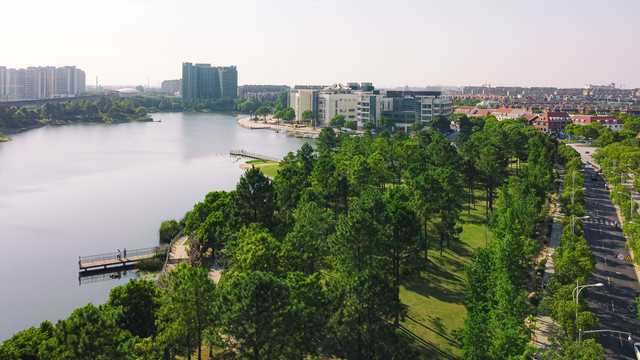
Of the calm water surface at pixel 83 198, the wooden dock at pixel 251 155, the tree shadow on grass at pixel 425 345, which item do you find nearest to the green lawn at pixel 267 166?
the wooden dock at pixel 251 155

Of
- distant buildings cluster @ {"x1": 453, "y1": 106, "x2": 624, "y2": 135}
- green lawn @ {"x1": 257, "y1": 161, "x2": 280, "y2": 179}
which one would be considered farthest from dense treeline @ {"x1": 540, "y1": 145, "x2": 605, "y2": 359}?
distant buildings cluster @ {"x1": 453, "y1": 106, "x2": 624, "y2": 135}

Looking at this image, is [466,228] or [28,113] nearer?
[466,228]

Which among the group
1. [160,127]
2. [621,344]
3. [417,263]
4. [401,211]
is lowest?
[621,344]

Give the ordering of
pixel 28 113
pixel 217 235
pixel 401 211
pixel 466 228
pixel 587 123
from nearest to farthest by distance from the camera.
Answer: pixel 401 211 → pixel 217 235 → pixel 466 228 → pixel 587 123 → pixel 28 113

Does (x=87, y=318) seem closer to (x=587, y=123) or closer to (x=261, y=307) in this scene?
(x=261, y=307)

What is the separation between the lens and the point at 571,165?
60312 millimetres

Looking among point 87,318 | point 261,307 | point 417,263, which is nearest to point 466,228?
point 417,263

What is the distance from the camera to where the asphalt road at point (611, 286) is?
986 inches

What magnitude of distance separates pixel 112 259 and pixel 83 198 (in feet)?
73.3

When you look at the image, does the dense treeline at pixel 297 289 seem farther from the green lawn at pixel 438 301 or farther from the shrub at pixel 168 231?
the green lawn at pixel 438 301

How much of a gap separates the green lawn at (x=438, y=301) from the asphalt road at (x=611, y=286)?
696 cm

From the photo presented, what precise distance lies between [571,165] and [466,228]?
25.3 m

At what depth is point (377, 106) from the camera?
127 meters

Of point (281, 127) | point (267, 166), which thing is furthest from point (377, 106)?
point (267, 166)
